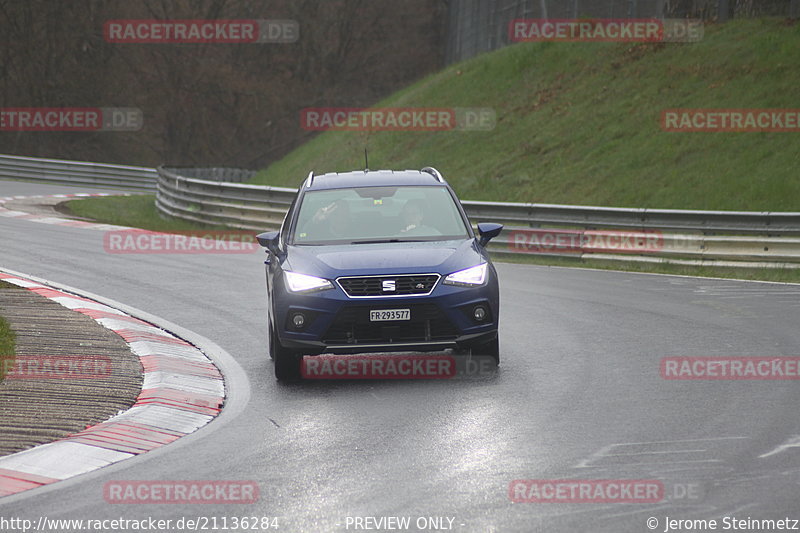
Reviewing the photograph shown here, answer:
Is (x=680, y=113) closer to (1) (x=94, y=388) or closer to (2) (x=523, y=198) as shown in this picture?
(2) (x=523, y=198)

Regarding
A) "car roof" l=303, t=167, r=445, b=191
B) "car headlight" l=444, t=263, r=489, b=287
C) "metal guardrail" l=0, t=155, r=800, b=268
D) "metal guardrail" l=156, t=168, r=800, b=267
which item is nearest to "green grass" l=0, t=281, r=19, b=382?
"car roof" l=303, t=167, r=445, b=191

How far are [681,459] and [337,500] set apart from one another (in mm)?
2202

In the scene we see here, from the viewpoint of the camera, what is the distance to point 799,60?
30.6 metres

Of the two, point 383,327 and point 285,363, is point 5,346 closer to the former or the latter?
point 285,363

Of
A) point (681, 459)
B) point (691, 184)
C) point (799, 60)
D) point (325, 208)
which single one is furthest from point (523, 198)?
point (681, 459)

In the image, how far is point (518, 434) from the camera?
8219 millimetres

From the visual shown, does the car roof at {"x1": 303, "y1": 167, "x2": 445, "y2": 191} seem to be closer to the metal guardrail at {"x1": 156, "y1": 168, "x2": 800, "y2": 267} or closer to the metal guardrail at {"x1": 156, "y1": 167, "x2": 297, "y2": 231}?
the metal guardrail at {"x1": 156, "y1": 168, "x2": 800, "y2": 267}

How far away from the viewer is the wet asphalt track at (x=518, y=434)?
6.40 m

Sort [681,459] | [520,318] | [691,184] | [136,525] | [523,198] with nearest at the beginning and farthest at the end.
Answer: [136,525], [681,459], [520,318], [691,184], [523,198]

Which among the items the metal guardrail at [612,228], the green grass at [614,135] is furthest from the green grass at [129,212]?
the green grass at [614,135]

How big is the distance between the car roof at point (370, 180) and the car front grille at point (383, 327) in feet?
6.99

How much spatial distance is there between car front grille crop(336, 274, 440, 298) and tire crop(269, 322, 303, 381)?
0.79 m

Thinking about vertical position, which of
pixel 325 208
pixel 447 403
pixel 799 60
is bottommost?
pixel 447 403

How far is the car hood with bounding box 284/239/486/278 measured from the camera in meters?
10.1
